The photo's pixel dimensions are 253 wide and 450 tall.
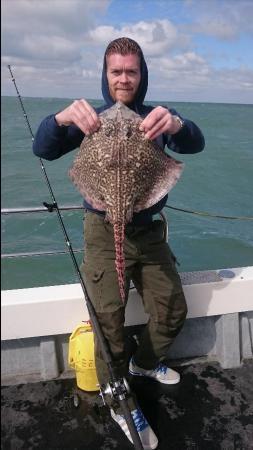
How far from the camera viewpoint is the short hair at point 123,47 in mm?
2926

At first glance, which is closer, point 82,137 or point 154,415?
point 82,137

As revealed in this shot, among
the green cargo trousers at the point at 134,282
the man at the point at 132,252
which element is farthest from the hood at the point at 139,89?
the green cargo trousers at the point at 134,282

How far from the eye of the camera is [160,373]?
148 inches

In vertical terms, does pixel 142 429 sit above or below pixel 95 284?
below

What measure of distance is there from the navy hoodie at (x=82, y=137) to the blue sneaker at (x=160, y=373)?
57.7 inches

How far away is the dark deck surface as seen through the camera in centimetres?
317

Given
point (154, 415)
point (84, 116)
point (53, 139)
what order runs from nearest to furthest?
point (84, 116) → point (53, 139) → point (154, 415)

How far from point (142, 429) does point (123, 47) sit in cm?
285

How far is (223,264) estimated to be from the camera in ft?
45.2

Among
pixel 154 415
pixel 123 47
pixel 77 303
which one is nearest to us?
pixel 123 47

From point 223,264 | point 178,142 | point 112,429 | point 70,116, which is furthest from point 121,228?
point 223,264

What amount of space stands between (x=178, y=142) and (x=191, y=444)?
2.29 meters

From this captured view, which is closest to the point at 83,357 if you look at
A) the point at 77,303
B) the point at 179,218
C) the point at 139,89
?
the point at 77,303

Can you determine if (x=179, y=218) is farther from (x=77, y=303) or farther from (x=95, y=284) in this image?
(x=95, y=284)
